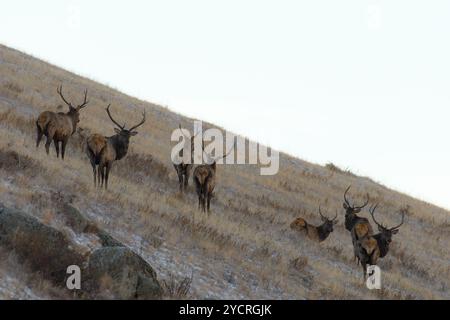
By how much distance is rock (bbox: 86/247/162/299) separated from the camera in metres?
10.3

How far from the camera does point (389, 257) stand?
21.4 metres

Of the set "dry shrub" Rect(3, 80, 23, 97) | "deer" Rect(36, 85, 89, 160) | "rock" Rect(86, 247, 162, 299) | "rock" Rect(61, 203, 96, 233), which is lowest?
"rock" Rect(86, 247, 162, 299)

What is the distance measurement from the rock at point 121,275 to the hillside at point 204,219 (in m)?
0.79

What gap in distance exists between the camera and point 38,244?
10680mm

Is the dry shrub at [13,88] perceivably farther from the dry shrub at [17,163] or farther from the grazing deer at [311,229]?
the grazing deer at [311,229]

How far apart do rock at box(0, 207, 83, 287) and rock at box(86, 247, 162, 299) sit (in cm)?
35

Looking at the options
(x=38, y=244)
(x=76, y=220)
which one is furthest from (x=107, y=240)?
(x=38, y=244)

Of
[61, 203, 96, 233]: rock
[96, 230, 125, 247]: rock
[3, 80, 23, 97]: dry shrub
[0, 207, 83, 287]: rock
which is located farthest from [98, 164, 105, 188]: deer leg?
[3, 80, 23, 97]: dry shrub

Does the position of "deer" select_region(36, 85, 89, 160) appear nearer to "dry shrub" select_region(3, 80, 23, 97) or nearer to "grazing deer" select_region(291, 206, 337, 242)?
"grazing deer" select_region(291, 206, 337, 242)

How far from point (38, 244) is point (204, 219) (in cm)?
Result: 626

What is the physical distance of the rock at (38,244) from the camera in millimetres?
10352
